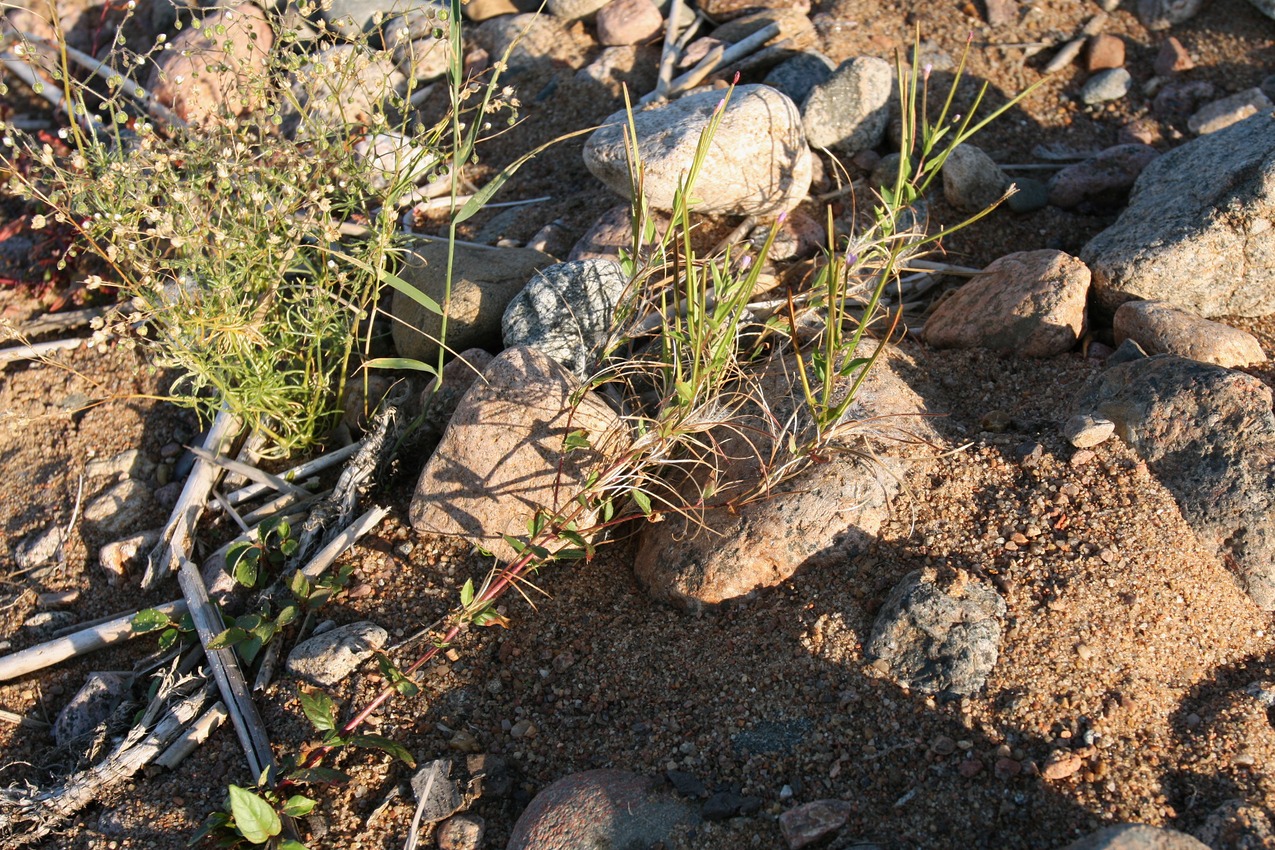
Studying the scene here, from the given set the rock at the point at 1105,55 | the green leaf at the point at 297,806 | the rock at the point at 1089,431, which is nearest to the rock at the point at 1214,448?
the rock at the point at 1089,431

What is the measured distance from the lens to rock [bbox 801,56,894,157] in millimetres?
4129

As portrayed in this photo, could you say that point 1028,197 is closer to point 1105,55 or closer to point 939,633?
point 1105,55

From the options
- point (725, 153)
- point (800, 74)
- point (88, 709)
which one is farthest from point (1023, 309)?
point (88, 709)

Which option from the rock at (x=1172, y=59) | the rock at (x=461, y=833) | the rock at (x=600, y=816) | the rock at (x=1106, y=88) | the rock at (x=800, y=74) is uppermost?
the rock at (x=800, y=74)

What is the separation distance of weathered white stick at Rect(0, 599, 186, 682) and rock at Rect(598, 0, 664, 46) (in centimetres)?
340

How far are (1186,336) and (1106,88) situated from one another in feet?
6.31

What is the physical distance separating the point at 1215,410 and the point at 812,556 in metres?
1.18

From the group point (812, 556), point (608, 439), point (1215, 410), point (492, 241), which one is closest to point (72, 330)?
point (492, 241)

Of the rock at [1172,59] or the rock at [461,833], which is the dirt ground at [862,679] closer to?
the rock at [461,833]

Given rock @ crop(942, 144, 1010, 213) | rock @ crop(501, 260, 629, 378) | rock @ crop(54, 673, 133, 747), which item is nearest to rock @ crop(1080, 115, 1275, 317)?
rock @ crop(942, 144, 1010, 213)

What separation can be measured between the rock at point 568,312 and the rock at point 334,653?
112cm

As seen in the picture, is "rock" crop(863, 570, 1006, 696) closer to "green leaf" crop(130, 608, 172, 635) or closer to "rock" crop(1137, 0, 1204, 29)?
"green leaf" crop(130, 608, 172, 635)

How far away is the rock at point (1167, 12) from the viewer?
4.64 m

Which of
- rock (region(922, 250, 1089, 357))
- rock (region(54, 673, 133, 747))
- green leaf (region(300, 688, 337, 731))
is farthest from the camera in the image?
rock (region(922, 250, 1089, 357))
